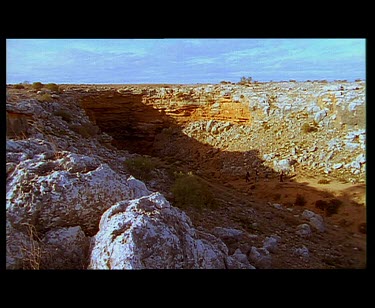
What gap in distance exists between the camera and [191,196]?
233 inches

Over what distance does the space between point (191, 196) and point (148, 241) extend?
2931 mm

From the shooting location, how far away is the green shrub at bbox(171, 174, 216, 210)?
18.9 feet

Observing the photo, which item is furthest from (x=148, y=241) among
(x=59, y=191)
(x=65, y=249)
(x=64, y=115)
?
(x=64, y=115)

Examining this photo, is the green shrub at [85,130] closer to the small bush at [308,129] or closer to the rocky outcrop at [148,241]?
the rocky outcrop at [148,241]

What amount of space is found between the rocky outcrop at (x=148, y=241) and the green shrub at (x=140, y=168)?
3329 mm

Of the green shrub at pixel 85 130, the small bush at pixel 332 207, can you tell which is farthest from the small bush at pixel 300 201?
the green shrub at pixel 85 130

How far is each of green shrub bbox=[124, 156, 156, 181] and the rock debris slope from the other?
156mm

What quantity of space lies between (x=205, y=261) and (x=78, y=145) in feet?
13.9

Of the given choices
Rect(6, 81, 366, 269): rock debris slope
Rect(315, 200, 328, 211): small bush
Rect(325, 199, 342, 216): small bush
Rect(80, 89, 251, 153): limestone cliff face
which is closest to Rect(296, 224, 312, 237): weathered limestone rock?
Rect(6, 81, 366, 269): rock debris slope

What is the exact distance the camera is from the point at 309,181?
24.6ft

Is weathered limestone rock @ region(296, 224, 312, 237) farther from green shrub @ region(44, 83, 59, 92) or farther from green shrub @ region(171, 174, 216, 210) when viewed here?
green shrub @ region(44, 83, 59, 92)
